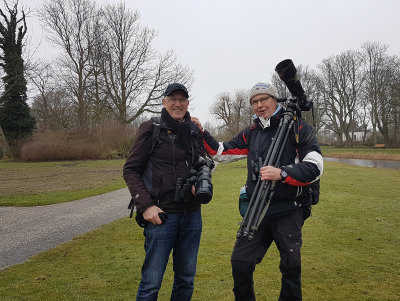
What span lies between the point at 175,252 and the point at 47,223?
5.51 meters

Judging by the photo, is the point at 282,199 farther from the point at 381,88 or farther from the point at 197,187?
the point at 381,88

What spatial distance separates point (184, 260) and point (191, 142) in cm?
110

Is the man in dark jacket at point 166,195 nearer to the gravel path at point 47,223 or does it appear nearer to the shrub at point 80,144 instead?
the gravel path at point 47,223

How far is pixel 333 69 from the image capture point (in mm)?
54594

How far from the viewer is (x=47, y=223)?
277 inches

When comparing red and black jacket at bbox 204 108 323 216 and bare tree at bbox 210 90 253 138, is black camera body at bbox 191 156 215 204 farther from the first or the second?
bare tree at bbox 210 90 253 138

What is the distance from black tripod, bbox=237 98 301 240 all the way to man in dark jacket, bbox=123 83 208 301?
0.48 metres

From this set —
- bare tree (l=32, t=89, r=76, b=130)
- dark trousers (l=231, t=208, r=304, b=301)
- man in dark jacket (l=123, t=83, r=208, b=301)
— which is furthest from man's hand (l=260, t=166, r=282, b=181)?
bare tree (l=32, t=89, r=76, b=130)

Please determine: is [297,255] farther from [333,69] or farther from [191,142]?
[333,69]

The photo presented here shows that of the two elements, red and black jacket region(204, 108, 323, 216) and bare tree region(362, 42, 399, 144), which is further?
bare tree region(362, 42, 399, 144)

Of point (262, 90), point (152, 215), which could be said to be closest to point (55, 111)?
point (262, 90)

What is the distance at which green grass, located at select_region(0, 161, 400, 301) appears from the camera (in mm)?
3709

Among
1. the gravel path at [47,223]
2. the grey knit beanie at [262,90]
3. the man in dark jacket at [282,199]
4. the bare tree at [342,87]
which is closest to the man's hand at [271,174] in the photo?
the man in dark jacket at [282,199]

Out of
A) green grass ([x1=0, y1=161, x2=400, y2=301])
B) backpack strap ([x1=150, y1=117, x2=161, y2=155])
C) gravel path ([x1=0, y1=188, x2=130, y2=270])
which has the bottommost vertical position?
green grass ([x1=0, y1=161, x2=400, y2=301])
